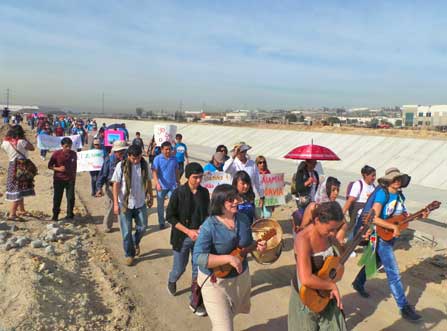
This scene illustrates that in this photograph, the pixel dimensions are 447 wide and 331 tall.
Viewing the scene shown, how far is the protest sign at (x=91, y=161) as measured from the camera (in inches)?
414

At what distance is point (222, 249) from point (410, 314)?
9.23 ft

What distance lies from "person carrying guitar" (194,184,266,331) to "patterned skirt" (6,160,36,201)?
18.4ft

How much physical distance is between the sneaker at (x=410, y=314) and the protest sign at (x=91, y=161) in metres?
8.16

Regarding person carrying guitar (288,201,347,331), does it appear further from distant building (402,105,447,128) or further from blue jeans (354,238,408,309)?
distant building (402,105,447,128)

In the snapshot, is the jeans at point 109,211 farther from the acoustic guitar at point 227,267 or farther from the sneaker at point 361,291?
the acoustic guitar at point 227,267

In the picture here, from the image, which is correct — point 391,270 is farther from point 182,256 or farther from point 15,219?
point 15,219

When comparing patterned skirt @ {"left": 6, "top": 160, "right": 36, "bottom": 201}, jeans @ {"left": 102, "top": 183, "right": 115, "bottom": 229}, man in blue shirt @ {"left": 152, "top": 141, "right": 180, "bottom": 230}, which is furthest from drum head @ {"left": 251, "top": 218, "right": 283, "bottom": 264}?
patterned skirt @ {"left": 6, "top": 160, "right": 36, "bottom": 201}

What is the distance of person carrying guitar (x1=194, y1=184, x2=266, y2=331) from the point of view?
10.9 ft

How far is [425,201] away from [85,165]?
1011 cm

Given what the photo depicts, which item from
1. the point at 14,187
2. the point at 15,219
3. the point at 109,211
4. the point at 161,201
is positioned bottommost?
the point at 15,219

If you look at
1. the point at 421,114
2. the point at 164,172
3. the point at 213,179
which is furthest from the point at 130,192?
the point at 421,114

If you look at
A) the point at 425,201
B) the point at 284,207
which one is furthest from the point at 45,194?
the point at 425,201

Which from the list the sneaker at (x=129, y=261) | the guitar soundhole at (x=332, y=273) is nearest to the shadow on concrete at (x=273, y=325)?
the guitar soundhole at (x=332, y=273)

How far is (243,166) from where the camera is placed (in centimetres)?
687
